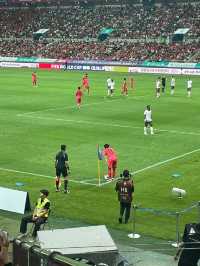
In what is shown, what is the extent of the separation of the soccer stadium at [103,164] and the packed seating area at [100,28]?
1.06 m

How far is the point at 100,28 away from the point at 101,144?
2714 inches

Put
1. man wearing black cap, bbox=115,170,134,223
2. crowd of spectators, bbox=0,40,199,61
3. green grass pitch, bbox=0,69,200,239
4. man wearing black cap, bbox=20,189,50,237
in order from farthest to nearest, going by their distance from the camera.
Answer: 1. crowd of spectators, bbox=0,40,199,61
2. green grass pitch, bbox=0,69,200,239
3. man wearing black cap, bbox=115,170,134,223
4. man wearing black cap, bbox=20,189,50,237

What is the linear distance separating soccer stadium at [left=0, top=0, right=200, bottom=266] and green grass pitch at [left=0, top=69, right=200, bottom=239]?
0.06m

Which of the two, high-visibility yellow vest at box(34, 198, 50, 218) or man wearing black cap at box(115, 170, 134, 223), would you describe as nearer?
high-visibility yellow vest at box(34, 198, 50, 218)

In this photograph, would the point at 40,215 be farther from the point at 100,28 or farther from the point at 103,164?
the point at 100,28

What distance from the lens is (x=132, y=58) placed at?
79.9 m

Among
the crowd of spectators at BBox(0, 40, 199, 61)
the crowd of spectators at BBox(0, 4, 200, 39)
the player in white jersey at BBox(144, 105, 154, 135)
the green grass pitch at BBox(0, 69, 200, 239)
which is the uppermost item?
the crowd of spectators at BBox(0, 4, 200, 39)

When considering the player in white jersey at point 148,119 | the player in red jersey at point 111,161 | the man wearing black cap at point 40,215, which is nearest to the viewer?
the man wearing black cap at point 40,215

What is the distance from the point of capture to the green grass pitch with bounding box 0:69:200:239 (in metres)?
18.0

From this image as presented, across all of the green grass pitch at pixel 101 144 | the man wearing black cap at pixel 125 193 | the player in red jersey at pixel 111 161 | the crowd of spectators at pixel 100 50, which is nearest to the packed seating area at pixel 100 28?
the crowd of spectators at pixel 100 50

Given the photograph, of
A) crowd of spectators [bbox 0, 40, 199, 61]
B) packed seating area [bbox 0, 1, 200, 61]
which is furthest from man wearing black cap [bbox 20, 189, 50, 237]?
crowd of spectators [bbox 0, 40, 199, 61]

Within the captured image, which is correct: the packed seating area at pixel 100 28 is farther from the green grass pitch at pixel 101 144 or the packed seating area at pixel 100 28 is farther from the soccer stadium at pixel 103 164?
the green grass pitch at pixel 101 144

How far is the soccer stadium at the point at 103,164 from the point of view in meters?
11.0

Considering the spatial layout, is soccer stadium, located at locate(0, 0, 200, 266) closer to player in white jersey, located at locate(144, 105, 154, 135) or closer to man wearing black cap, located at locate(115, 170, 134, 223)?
man wearing black cap, located at locate(115, 170, 134, 223)
